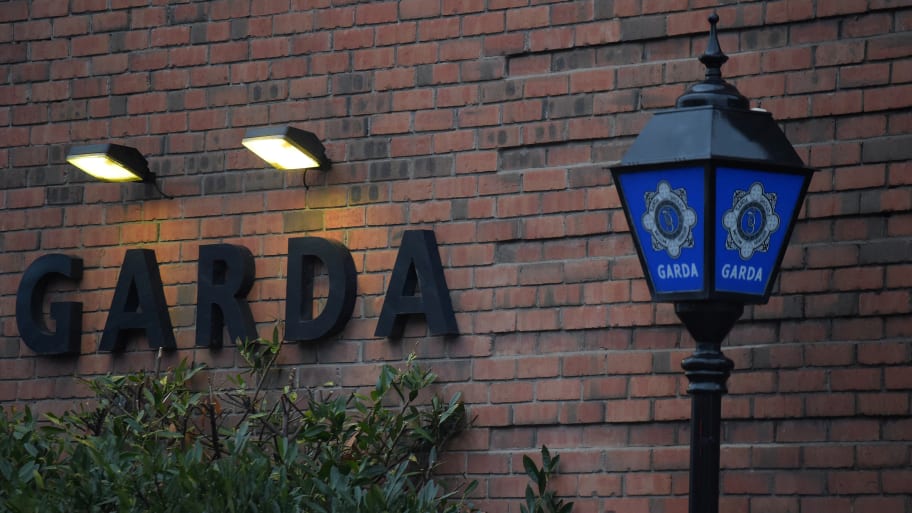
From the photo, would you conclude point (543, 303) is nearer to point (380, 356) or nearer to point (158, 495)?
point (380, 356)

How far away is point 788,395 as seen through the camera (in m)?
5.50

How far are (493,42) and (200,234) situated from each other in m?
1.63

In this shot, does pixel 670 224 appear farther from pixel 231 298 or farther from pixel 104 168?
pixel 104 168

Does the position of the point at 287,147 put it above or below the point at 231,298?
above

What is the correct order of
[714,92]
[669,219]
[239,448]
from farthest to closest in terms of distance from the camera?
1. [239,448]
2. [714,92]
3. [669,219]

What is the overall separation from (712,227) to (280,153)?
2714 mm

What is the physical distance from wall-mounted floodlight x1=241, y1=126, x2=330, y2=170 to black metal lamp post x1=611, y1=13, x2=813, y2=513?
2.27m

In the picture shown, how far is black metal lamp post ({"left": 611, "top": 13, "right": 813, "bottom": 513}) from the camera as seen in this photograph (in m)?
4.17

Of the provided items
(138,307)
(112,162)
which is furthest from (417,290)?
(112,162)

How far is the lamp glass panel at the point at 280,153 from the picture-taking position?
6.31 m

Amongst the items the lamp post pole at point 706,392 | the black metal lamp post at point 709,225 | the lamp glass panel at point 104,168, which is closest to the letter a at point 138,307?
the lamp glass panel at point 104,168

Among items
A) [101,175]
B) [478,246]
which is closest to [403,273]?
[478,246]

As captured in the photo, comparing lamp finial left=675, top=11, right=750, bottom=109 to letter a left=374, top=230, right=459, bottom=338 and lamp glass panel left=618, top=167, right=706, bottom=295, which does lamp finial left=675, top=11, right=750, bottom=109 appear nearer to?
lamp glass panel left=618, top=167, right=706, bottom=295

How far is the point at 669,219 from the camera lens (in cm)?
424
